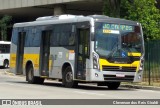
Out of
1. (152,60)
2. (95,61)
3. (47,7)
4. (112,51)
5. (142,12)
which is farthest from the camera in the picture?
(47,7)

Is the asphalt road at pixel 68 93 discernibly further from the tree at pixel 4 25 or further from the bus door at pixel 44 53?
the tree at pixel 4 25

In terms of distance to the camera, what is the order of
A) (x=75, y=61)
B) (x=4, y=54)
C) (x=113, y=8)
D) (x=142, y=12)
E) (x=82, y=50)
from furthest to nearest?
(x=4, y=54)
(x=142, y=12)
(x=113, y=8)
(x=75, y=61)
(x=82, y=50)

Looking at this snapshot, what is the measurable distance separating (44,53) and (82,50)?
3.62 m

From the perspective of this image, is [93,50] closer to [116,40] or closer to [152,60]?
[116,40]

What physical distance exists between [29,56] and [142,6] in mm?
9828

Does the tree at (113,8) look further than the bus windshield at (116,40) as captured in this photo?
Yes

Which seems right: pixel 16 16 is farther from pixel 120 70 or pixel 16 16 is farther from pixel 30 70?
pixel 120 70

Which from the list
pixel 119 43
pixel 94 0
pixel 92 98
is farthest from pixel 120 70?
pixel 94 0

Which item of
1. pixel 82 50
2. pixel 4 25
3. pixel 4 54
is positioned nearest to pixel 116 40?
pixel 82 50

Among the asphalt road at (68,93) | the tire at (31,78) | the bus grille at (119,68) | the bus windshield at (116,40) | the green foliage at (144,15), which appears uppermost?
the green foliage at (144,15)

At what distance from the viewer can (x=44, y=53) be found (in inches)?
1024

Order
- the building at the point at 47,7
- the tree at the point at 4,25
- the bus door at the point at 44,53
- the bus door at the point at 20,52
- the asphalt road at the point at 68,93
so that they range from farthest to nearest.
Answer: the tree at the point at 4,25, the building at the point at 47,7, the bus door at the point at 20,52, the bus door at the point at 44,53, the asphalt road at the point at 68,93

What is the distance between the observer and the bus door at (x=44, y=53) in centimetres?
2572

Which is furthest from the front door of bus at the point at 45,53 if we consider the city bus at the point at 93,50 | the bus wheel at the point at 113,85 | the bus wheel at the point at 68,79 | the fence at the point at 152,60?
the fence at the point at 152,60
